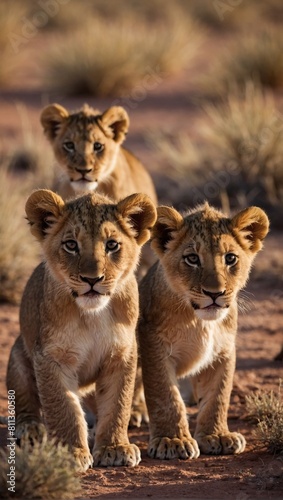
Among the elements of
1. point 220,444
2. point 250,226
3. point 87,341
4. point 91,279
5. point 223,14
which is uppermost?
point 223,14

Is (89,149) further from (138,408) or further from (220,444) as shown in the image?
(220,444)

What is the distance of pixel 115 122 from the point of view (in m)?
10.6

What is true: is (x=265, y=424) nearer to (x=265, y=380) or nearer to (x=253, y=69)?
(x=265, y=380)

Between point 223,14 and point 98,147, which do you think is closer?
point 98,147

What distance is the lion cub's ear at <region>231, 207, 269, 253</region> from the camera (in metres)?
6.89

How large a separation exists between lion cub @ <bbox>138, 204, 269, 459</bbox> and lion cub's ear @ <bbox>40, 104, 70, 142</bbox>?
3552mm

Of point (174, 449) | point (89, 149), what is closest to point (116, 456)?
point (174, 449)

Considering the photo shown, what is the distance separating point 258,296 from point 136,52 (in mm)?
11837

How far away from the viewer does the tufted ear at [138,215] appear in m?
6.67

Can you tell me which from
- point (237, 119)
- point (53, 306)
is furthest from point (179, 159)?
point (53, 306)

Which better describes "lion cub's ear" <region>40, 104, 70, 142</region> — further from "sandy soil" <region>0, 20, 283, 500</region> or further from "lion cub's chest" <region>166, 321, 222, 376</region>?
"lion cub's chest" <region>166, 321, 222, 376</region>

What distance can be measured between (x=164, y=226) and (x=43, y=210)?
820mm

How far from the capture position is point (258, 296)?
38.0ft

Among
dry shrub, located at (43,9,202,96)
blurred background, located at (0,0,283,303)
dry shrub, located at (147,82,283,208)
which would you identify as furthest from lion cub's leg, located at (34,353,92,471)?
dry shrub, located at (43,9,202,96)
